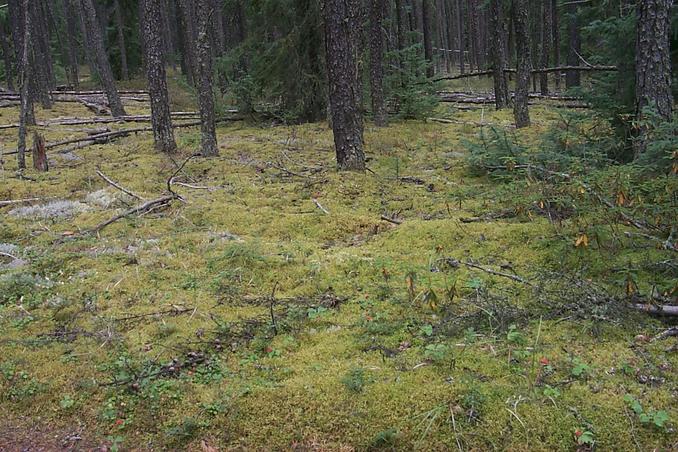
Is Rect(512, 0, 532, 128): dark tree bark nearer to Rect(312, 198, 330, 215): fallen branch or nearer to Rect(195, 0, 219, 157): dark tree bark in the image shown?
Rect(195, 0, 219, 157): dark tree bark

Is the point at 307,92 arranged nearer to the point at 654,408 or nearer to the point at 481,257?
the point at 481,257

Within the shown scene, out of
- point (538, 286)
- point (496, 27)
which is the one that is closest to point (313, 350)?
point (538, 286)

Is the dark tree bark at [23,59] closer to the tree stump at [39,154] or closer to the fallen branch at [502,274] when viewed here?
the tree stump at [39,154]

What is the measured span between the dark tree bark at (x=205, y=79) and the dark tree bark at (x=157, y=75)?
0.96m

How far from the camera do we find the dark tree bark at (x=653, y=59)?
19.3 feet

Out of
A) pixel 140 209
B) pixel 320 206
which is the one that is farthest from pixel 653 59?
pixel 140 209

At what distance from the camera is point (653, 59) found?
19.8 ft

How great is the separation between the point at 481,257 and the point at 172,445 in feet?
10.6

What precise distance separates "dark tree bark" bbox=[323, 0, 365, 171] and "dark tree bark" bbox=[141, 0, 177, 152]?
4256 mm

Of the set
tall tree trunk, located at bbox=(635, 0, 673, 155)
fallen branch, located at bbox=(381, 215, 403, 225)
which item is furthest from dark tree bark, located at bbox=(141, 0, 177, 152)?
tall tree trunk, located at bbox=(635, 0, 673, 155)

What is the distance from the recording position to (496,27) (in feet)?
49.8

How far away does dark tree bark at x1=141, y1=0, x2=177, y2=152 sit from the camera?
10.6 m

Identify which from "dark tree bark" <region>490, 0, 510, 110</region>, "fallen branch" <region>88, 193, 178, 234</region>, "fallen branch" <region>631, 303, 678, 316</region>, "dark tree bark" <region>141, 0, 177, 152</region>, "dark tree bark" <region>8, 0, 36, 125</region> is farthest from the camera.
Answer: "dark tree bark" <region>490, 0, 510, 110</region>

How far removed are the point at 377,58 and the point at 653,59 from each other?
8122 mm
